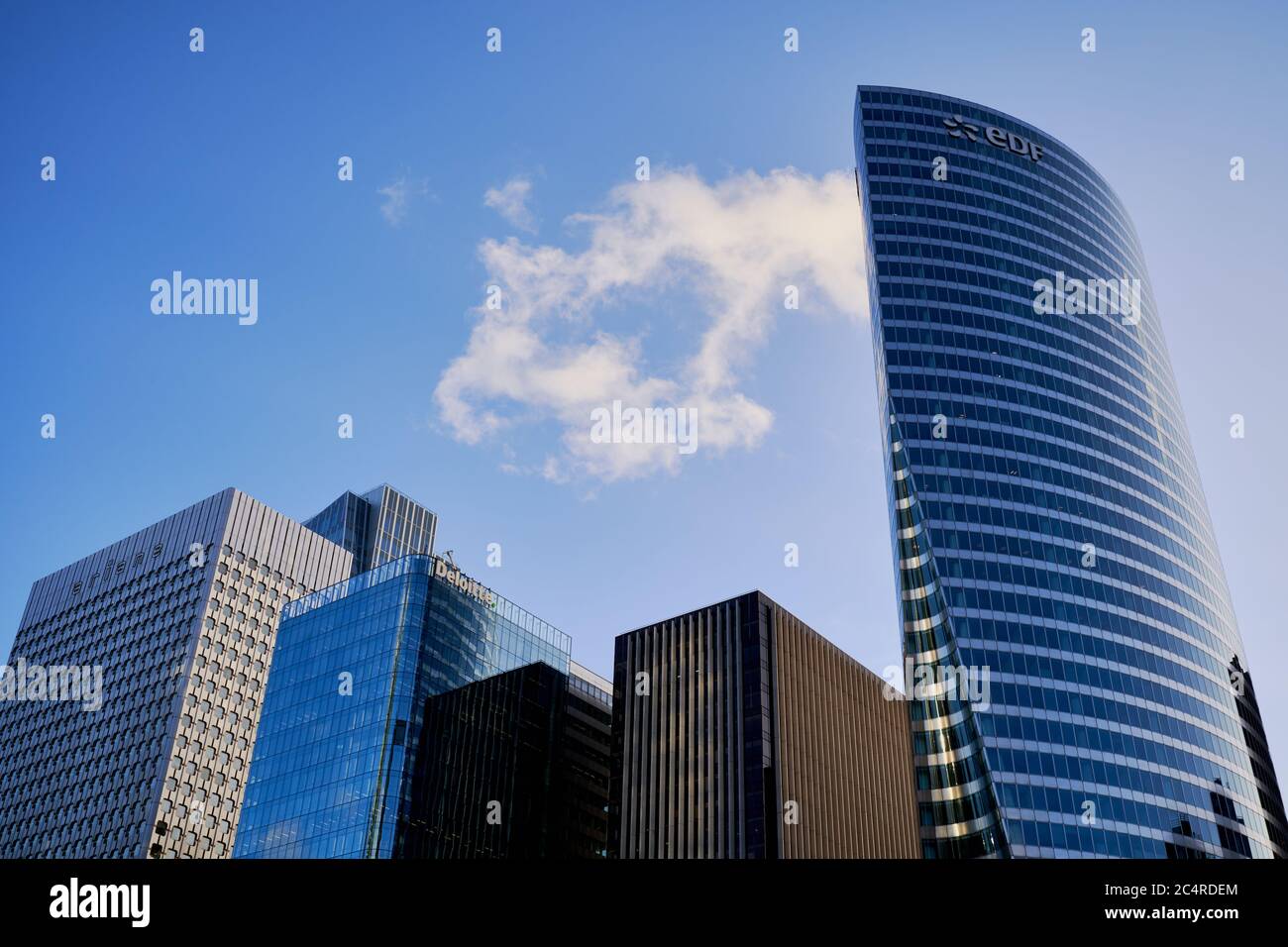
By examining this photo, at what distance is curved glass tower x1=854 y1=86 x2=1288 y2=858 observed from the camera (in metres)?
135

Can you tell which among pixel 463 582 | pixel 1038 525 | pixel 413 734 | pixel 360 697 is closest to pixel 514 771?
pixel 413 734

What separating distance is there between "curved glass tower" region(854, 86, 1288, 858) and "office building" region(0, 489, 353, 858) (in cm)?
9639

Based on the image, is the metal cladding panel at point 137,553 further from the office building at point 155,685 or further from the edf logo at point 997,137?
the edf logo at point 997,137

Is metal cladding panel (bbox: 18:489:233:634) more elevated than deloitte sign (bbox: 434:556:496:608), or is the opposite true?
metal cladding panel (bbox: 18:489:233:634)

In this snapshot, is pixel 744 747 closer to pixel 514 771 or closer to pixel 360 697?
pixel 514 771

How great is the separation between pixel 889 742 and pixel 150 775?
102 m

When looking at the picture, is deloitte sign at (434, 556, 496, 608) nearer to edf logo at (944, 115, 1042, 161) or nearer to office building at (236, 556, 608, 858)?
office building at (236, 556, 608, 858)

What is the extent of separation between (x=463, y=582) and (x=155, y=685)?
2651 inches

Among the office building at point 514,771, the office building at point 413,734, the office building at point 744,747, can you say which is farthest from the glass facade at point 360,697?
the office building at point 744,747

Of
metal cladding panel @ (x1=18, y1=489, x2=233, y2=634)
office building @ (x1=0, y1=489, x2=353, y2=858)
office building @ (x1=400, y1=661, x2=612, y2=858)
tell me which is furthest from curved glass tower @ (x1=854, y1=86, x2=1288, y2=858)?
metal cladding panel @ (x1=18, y1=489, x2=233, y2=634)

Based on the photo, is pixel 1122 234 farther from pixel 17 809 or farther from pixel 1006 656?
pixel 17 809

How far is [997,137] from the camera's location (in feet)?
630
